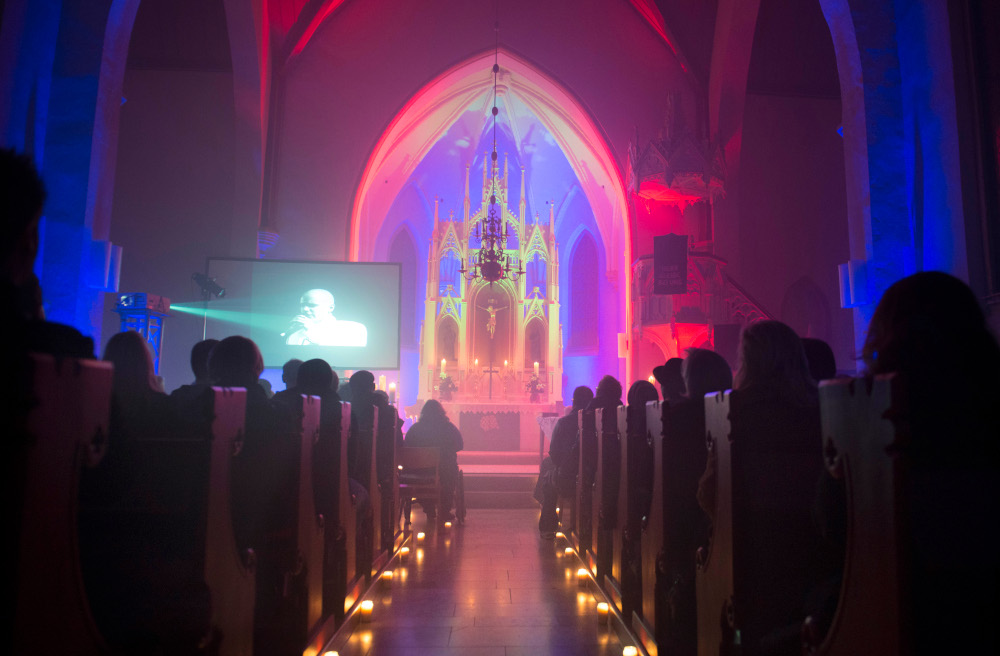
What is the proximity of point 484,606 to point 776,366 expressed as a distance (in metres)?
2.46

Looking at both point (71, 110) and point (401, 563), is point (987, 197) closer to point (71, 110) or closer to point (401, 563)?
point (401, 563)

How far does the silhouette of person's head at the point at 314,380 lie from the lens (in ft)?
11.2

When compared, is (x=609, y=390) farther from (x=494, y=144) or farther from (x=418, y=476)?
(x=494, y=144)

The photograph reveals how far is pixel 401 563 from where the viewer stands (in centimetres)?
469

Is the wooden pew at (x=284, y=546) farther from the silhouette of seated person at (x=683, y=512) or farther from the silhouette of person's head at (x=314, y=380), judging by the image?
the silhouette of seated person at (x=683, y=512)

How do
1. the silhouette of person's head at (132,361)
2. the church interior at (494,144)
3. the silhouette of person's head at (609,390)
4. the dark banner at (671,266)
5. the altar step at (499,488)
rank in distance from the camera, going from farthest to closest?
the church interior at (494,144)
the dark banner at (671,266)
the altar step at (499,488)
the silhouette of person's head at (609,390)
the silhouette of person's head at (132,361)

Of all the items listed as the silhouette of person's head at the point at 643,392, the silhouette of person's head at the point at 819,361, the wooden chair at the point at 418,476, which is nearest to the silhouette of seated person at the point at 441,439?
the wooden chair at the point at 418,476

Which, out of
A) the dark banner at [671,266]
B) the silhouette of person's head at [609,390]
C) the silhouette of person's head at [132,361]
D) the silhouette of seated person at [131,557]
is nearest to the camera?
the silhouette of seated person at [131,557]

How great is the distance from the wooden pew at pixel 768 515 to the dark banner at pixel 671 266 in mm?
6798

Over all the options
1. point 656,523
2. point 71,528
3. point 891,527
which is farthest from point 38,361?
point 656,523

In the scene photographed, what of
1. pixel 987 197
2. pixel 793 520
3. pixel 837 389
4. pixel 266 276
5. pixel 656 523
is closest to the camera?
pixel 837 389

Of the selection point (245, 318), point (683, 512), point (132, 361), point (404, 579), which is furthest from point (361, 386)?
point (245, 318)

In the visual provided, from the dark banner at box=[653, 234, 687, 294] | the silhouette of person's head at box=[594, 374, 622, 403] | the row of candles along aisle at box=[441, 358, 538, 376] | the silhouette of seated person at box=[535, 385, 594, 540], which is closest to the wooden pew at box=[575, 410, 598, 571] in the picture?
the silhouette of person's head at box=[594, 374, 622, 403]

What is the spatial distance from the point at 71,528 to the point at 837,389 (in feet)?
4.84
